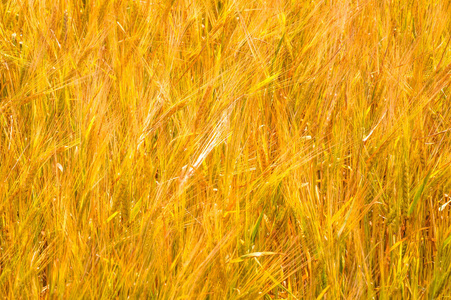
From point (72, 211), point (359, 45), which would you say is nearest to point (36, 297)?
point (72, 211)

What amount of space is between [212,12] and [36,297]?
3.15ft

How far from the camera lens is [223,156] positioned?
1168mm

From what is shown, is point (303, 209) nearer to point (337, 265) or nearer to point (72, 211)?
point (337, 265)

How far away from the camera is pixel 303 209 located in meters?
0.99

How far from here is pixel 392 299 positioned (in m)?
0.95

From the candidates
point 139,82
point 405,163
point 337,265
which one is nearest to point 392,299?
point 337,265

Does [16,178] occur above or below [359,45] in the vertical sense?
below

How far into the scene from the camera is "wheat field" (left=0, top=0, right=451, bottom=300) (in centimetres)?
92

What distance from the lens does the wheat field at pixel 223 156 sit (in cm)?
92

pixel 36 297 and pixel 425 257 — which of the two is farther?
pixel 425 257

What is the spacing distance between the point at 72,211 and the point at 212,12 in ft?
2.68

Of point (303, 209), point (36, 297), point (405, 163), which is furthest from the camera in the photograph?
point (405, 163)

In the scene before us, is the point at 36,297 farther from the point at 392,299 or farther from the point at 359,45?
the point at 359,45

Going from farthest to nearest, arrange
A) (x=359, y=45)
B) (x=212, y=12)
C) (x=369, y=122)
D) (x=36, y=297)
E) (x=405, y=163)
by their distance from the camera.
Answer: (x=212, y=12) < (x=359, y=45) < (x=369, y=122) < (x=405, y=163) < (x=36, y=297)
